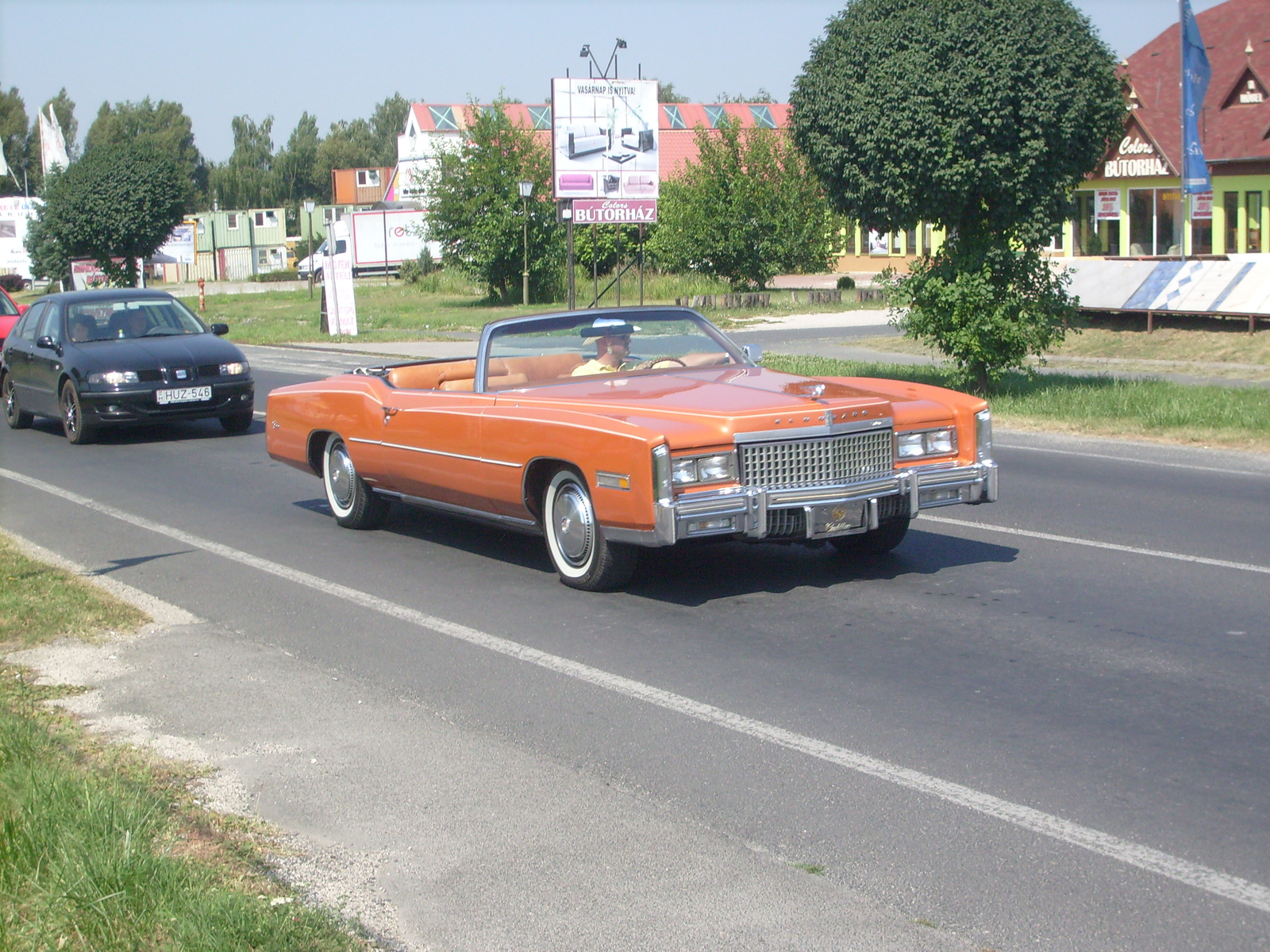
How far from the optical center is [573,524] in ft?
24.1

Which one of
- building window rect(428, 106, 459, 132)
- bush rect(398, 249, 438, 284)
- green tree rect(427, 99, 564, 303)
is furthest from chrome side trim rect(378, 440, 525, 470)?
building window rect(428, 106, 459, 132)

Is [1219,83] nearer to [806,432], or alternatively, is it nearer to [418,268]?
[418,268]

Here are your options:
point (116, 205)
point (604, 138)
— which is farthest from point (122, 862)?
point (116, 205)

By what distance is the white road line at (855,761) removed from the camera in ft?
12.5

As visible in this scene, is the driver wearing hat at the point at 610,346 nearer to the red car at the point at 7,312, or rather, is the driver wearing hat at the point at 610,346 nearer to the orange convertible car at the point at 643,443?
the orange convertible car at the point at 643,443

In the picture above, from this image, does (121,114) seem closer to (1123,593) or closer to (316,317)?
(316,317)

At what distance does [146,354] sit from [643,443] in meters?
9.75

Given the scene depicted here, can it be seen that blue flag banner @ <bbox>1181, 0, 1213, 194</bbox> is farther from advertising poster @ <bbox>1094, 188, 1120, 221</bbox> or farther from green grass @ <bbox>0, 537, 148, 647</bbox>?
green grass @ <bbox>0, 537, 148, 647</bbox>

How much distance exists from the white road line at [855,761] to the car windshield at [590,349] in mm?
1654

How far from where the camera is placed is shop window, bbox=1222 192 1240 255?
121 feet

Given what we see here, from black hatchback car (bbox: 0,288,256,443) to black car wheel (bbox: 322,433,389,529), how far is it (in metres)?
5.58

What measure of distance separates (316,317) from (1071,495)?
33.0 m

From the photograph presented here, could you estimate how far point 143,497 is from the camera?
36.9 ft

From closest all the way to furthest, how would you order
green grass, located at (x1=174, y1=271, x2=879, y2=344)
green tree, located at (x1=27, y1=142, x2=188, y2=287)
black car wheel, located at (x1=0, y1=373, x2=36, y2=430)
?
black car wheel, located at (x1=0, y1=373, x2=36, y2=430), green grass, located at (x1=174, y1=271, x2=879, y2=344), green tree, located at (x1=27, y1=142, x2=188, y2=287)
